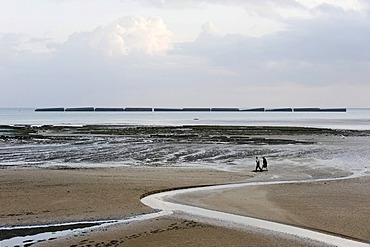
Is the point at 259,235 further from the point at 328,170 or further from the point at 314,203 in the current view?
the point at 328,170

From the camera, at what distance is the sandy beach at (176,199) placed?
13172 mm

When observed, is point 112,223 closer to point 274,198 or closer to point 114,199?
point 114,199

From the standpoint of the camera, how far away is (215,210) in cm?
1711

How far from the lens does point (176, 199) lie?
19.5 meters

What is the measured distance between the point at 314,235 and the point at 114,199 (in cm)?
804

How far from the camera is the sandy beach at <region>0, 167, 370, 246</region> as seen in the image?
1317 cm

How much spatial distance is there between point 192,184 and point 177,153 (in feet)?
60.2

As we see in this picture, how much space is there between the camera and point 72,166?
1248 inches

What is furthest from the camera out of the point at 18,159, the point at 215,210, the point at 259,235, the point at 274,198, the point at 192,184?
the point at 18,159

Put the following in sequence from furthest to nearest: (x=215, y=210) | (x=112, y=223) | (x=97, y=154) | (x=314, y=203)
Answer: (x=97, y=154), (x=314, y=203), (x=215, y=210), (x=112, y=223)

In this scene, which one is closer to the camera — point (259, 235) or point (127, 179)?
point (259, 235)

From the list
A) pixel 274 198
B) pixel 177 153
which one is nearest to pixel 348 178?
pixel 274 198

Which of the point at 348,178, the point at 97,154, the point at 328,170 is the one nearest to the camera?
the point at 348,178

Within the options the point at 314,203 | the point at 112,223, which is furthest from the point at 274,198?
the point at 112,223
